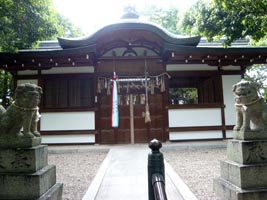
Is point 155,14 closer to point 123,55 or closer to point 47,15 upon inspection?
point 123,55

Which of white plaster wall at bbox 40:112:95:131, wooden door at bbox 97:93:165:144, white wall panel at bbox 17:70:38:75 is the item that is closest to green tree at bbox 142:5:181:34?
wooden door at bbox 97:93:165:144

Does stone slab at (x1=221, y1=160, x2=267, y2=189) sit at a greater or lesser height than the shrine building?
lesser

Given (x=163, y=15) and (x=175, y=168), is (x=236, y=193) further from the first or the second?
(x=163, y=15)

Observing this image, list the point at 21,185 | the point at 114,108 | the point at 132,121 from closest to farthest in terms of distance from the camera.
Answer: the point at 21,185 → the point at 114,108 → the point at 132,121

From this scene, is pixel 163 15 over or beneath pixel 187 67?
over

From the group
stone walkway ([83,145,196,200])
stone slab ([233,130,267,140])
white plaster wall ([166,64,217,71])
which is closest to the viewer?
stone slab ([233,130,267,140])

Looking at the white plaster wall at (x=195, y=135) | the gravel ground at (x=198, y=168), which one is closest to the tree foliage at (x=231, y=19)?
the gravel ground at (x=198, y=168)

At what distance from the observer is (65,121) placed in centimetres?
954

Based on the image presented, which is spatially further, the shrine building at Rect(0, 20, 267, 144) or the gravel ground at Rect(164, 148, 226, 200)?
the shrine building at Rect(0, 20, 267, 144)

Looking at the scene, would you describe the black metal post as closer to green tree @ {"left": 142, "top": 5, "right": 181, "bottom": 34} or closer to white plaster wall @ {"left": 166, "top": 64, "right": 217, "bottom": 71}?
white plaster wall @ {"left": 166, "top": 64, "right": 217, "bottom": 71}

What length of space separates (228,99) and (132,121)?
3852 mm

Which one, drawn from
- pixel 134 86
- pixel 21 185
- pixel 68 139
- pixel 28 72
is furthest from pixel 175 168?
pixel 28 72

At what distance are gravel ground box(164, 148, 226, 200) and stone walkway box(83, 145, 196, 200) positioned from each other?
0.25 m

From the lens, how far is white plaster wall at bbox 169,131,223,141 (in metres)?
9.64
